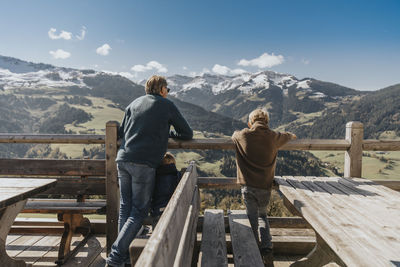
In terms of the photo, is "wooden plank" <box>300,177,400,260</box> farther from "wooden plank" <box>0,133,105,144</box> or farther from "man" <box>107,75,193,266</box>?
"wooden plank" <box>0,133,105,144</box>

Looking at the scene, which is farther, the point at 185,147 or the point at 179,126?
the point at 185,147

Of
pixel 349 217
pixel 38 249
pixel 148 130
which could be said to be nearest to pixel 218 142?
pixel 148 130

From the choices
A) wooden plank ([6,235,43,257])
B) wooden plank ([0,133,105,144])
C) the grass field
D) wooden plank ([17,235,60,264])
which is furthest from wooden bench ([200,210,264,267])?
the grass field

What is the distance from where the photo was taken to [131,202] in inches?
106

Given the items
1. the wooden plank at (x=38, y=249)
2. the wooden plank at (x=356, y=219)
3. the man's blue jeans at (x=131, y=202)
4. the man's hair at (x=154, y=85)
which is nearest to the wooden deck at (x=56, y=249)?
the wooden plank at (x=38, y=249)

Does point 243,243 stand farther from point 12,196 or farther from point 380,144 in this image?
point 380,144

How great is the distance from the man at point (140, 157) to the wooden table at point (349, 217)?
1278 mm

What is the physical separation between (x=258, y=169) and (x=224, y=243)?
0.93 meters

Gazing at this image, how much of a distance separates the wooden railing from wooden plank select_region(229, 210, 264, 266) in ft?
2.12

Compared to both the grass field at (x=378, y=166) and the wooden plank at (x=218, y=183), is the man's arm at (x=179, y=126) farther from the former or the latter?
the grass field at (x=378, y=166)

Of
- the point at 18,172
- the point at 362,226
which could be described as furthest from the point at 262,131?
the point at 18,172

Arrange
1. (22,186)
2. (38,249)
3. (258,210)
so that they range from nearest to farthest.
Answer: (22,186) → (258,210) → (38,249)

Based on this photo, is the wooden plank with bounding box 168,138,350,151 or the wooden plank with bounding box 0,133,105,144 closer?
the wooden plank with bounding box 168,138,350,151

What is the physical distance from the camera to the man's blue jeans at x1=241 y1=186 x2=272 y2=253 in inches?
111
